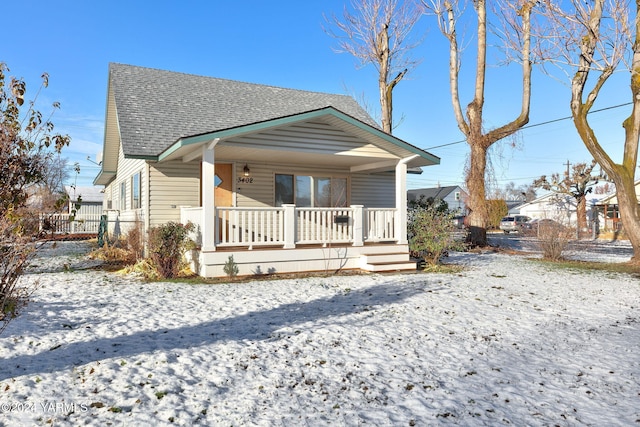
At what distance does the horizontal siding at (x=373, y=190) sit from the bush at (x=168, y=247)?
6.33 metres

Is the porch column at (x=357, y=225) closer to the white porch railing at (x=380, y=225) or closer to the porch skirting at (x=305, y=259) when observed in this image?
the porch skirting at (x=305, y=259)

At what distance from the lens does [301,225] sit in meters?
10.1

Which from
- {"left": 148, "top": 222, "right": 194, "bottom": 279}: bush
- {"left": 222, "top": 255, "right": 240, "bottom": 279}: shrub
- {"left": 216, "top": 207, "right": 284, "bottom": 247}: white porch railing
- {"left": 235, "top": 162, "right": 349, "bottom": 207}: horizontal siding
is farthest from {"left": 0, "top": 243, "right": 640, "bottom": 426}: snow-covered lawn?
{"left": 235, "top": 162, "right": 349, "bottom": 207}: horizontal siding

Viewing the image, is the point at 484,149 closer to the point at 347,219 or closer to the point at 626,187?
the point at 626,187

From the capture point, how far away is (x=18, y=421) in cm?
309

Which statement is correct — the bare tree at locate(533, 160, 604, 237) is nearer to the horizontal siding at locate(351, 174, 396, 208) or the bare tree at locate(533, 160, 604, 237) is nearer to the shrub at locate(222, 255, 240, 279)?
the horizontal siding at locate(351, 174, 396, 208)

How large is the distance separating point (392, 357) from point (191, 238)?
6.53 metres

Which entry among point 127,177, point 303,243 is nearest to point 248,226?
point 303,243

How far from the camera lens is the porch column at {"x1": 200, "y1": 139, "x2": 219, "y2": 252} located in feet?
29.7

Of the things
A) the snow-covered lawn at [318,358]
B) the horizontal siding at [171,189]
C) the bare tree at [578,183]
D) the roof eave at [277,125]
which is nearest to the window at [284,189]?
the horizontal siding at [171,189]

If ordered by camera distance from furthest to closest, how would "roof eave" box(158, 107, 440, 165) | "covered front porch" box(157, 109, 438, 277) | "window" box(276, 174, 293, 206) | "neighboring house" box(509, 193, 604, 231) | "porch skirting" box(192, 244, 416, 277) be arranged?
1. "neighboring house" box(509, 193, 604, 231)
2. "window" box(276, 174, 293, 206)
3. "covered front porch" box(157, 109, 438, 277)
4. "porch skirting" box(192, 244, 416, 277)
5. "roof eave" box(158, 107, 440, 165)

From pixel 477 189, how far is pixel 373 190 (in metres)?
5.21

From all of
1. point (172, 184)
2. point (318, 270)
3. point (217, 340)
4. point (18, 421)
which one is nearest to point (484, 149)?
point (318, 270)

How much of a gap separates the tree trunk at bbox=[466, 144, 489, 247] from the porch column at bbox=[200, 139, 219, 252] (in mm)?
11669
